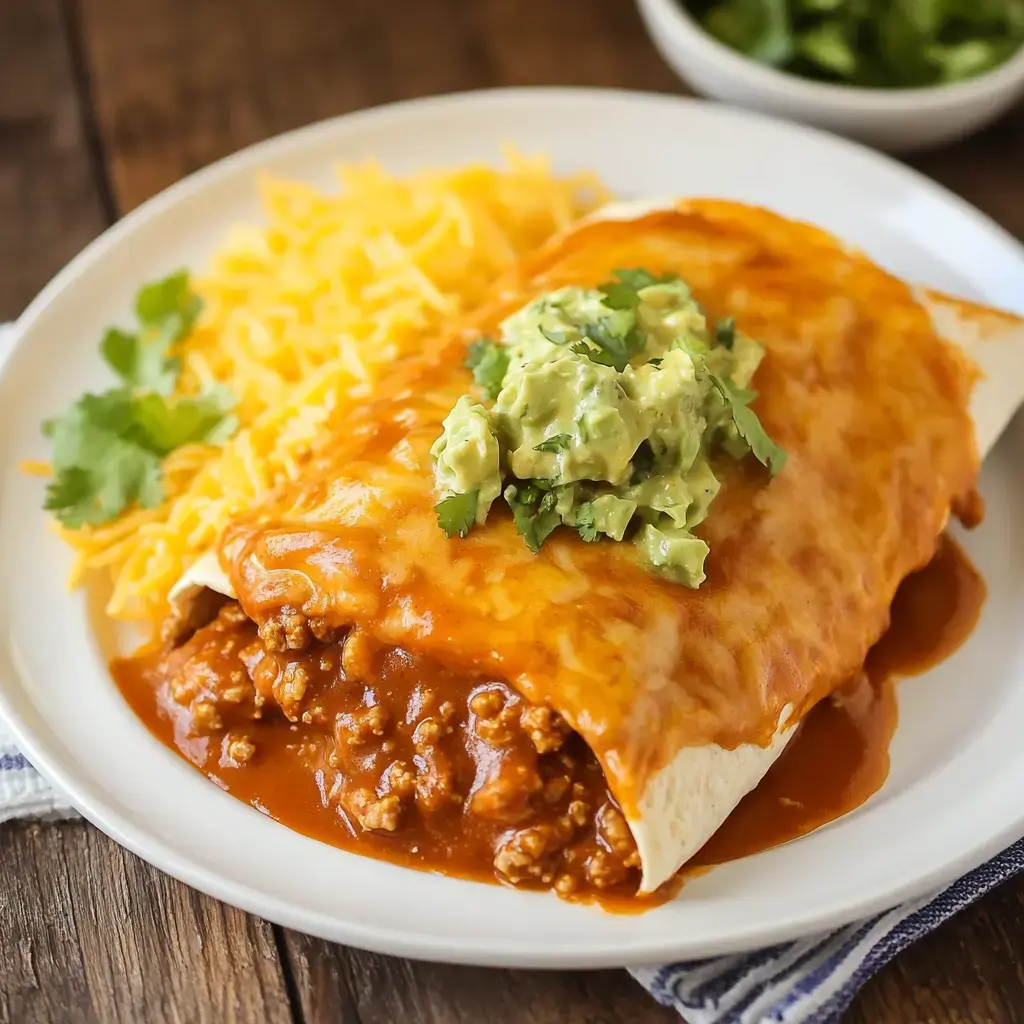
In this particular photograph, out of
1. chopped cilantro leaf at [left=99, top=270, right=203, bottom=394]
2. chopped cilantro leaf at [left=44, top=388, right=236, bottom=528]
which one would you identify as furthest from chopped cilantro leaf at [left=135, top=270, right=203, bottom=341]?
chopped cilantro leaf at [left=44, top=388, right=236, bottom=528]

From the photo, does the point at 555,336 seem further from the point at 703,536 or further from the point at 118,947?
the point at 118,947

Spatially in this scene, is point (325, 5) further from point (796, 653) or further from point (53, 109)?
point (796, 653)

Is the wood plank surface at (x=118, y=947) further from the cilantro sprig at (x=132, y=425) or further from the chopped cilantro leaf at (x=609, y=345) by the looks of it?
the chopped cilantro leaf at (x=609, y=345)

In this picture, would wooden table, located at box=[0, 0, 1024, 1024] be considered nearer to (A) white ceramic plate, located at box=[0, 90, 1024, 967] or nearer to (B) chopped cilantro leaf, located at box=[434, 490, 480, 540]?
(A) white ceramic plate, located at box=[0, 90, 1024, 967]

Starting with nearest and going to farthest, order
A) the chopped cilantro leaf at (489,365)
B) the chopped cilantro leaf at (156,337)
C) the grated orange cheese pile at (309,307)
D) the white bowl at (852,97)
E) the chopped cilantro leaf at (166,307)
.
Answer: the chopped cilantro leaf at (489,365), the grated orange cheese pile at (309,307), the chopped cilantro leaf at (156,337), the chopped cilantro leaf at (166,307), the white bowl at (852,97)

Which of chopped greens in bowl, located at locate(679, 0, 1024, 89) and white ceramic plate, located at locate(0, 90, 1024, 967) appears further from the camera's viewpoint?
chopped greens in bowl, located at locate(679, 0, 1024, 89)

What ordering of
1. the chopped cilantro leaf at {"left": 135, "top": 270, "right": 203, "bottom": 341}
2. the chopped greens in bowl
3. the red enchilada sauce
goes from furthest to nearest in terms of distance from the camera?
the chopped greens in bowl < the chopped cilantro leaf at {"left": 135, "top": 270, "right": 203, "bottom": 341} < the red enchilada sauce

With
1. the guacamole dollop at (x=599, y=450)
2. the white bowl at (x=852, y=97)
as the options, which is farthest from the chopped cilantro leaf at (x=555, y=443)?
the white bowl at (x=852, y=97)
